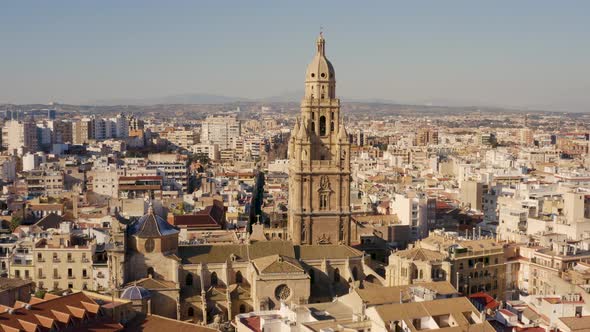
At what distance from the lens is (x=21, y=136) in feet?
516

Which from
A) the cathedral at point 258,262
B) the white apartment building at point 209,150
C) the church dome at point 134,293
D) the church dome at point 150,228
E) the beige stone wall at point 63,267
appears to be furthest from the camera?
the white apartment building at point 209,150

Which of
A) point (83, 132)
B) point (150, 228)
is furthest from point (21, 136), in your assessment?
point (150, 228)

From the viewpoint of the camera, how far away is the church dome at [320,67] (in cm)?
5175

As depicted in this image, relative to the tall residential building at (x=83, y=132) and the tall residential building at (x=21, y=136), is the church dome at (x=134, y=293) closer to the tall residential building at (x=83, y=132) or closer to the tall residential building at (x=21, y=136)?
the tall residential building at (x=21, y=136)

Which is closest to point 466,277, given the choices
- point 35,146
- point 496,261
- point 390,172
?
point 496,261

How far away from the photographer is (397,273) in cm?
4550

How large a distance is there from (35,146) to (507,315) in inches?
5524

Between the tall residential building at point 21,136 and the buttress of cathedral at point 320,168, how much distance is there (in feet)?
380

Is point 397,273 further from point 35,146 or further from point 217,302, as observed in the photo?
point 35,146

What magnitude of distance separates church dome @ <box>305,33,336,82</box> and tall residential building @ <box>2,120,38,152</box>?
115m

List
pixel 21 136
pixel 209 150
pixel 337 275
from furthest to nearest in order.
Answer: pixel 209 150 < pixel 21 136 < pixel 337 275

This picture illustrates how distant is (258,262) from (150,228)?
21.7ft

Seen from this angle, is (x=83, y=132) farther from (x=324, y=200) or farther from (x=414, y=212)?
(x=324, y=200)

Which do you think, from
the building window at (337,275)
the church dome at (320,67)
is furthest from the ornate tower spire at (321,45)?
the building window at (337,275)
